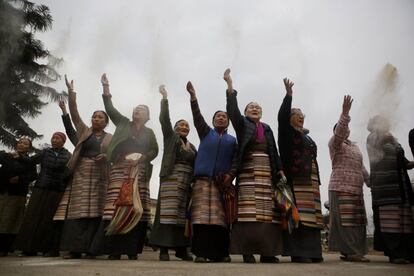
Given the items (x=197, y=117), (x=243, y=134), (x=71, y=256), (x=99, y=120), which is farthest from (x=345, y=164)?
(x=71, y=256)

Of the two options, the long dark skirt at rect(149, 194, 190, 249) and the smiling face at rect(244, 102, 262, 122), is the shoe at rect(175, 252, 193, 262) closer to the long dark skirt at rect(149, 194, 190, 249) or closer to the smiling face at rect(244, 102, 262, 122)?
the long dark skirt at rect(149, 194, 190, 249)

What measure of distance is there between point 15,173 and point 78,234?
1.89 meters

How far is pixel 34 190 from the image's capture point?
6270 millimetres

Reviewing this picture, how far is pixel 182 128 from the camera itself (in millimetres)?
5980

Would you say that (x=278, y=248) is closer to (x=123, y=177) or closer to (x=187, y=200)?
(x=187, y=200)

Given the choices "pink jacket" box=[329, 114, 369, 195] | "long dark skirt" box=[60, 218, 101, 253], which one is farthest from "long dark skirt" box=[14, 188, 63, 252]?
"pink jacket" box=[329, 114, 369, 195]

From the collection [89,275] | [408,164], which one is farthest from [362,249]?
[89,275]

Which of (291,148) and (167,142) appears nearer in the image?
(291,148)

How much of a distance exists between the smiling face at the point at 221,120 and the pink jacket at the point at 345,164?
1.52 m

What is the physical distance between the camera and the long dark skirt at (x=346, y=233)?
214 inches

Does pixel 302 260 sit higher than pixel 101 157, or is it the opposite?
pixel 101 157

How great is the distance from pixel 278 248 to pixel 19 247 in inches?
150

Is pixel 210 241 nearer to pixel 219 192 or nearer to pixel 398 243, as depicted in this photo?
pixel 219 192

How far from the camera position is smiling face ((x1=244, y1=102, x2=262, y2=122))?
5285mm
